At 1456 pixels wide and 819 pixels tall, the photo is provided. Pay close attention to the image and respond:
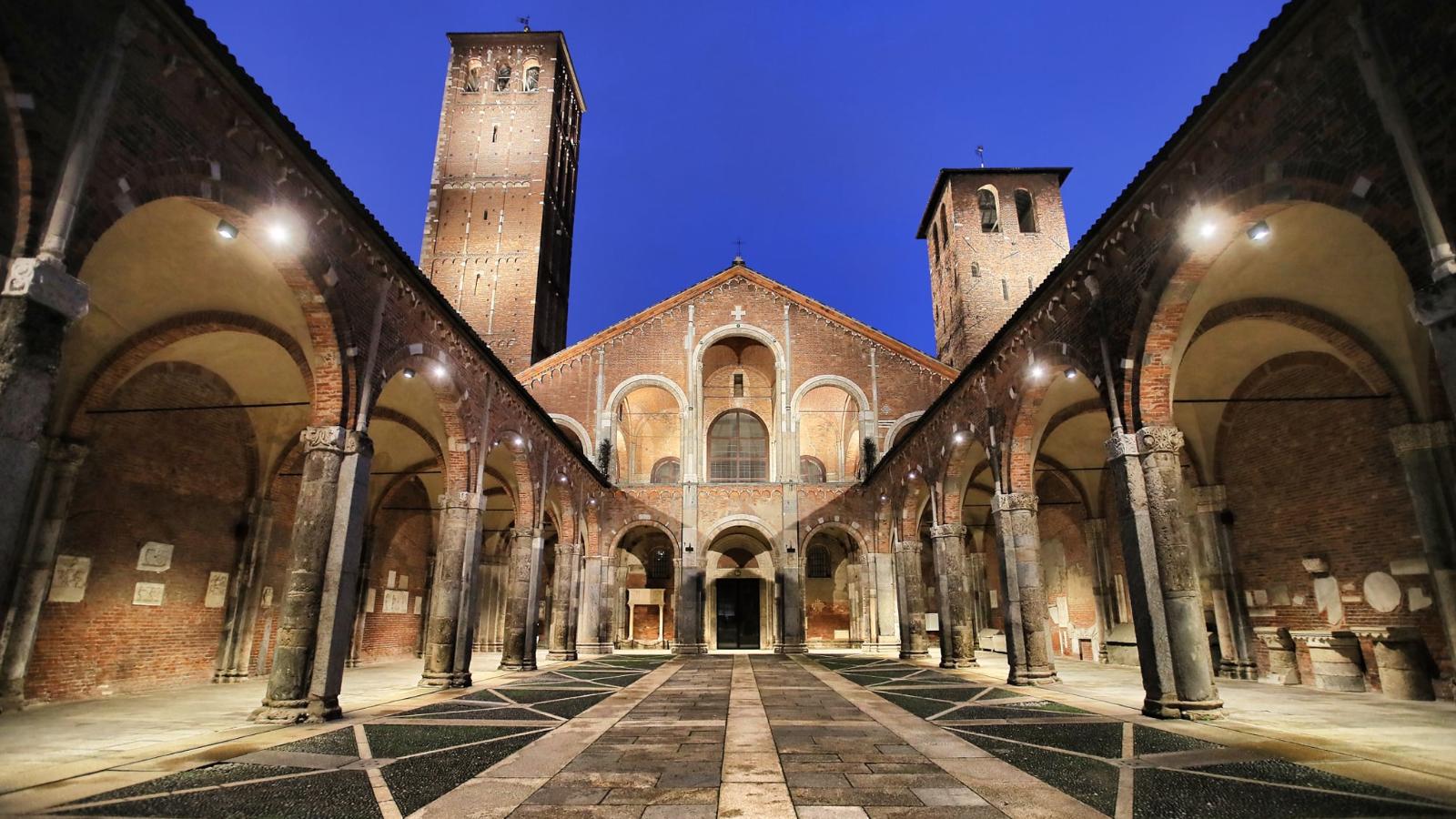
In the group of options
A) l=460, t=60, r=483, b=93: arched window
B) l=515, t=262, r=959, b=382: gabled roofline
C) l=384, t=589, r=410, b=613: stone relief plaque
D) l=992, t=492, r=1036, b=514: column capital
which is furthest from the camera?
l=460, t=60, r=483, b=93: arched window

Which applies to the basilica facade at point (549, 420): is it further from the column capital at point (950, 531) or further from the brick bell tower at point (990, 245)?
the brick bell tower at point (990, 245)

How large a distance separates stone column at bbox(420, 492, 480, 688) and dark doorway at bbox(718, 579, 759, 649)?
687 inches

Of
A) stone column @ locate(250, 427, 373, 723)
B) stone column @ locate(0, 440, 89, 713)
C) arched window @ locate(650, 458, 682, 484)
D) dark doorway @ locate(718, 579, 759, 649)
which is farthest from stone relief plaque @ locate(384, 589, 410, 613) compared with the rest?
arched window @ locate(650, 458, 682, 484)

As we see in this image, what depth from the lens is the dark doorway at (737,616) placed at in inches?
1117

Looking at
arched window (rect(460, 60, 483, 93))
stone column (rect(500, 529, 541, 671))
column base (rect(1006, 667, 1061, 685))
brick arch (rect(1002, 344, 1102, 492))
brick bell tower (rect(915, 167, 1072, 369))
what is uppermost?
arched window (rect(460, 60, 483, 93))

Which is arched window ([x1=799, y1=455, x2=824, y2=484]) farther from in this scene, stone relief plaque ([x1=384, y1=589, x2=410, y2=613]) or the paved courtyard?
the paved courtyard

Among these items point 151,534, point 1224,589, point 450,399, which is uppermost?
point 450,399

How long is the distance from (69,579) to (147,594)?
4.89 feet

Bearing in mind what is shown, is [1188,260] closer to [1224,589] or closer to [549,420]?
[1224,589]

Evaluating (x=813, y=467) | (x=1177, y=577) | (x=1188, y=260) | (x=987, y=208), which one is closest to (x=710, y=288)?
(x=813, y=467)

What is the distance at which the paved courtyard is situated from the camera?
4.23 metres

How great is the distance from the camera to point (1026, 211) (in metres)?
33.2

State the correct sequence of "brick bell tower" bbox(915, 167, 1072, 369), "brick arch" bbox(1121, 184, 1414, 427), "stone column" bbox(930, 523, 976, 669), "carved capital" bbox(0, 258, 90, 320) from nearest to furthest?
"carved capital" bbox(0, 258, 90, 320) → "brick arch" bbox(1121, 184, 1414, 427) → "stone column" bbox(930, 523, 976, 669) → "brick bell tower" bbox(915, 167, 1072, 369)

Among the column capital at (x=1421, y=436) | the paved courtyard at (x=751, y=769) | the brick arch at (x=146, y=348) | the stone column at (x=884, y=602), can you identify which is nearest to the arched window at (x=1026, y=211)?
the stone column at (x=884, y=602)
